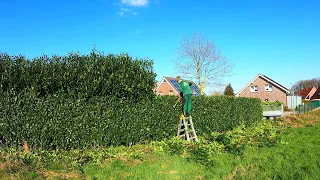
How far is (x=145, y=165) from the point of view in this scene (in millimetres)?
6895

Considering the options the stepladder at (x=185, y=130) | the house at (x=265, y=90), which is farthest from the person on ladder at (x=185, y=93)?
the house at (x=265, y=90)

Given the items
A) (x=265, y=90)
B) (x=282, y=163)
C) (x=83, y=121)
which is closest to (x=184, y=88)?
(x=83, y=121)

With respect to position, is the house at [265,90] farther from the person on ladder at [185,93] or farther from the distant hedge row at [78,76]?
the distant hedge row at [78,76]

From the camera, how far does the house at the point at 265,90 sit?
4972cm

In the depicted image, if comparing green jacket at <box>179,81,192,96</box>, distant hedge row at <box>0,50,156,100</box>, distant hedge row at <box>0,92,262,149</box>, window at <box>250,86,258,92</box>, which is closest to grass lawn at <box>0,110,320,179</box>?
distant hedge row at <box>0,92,262,149</box>

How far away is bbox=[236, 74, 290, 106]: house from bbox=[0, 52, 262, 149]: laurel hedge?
43.8 m

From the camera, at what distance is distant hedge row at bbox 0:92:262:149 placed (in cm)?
828

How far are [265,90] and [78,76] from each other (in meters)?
47.7

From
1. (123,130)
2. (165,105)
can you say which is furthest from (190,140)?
(123,130)

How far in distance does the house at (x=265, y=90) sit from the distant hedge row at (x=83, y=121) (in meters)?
43.2

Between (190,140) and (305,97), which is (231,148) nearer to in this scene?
(190,140)

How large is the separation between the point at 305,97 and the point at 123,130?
86.0 m

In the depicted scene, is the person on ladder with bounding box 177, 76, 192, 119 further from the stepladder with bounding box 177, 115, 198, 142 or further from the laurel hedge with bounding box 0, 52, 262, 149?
the laurel hedge with bounding box 0, 52, 262, 149

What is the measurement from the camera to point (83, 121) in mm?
8914
